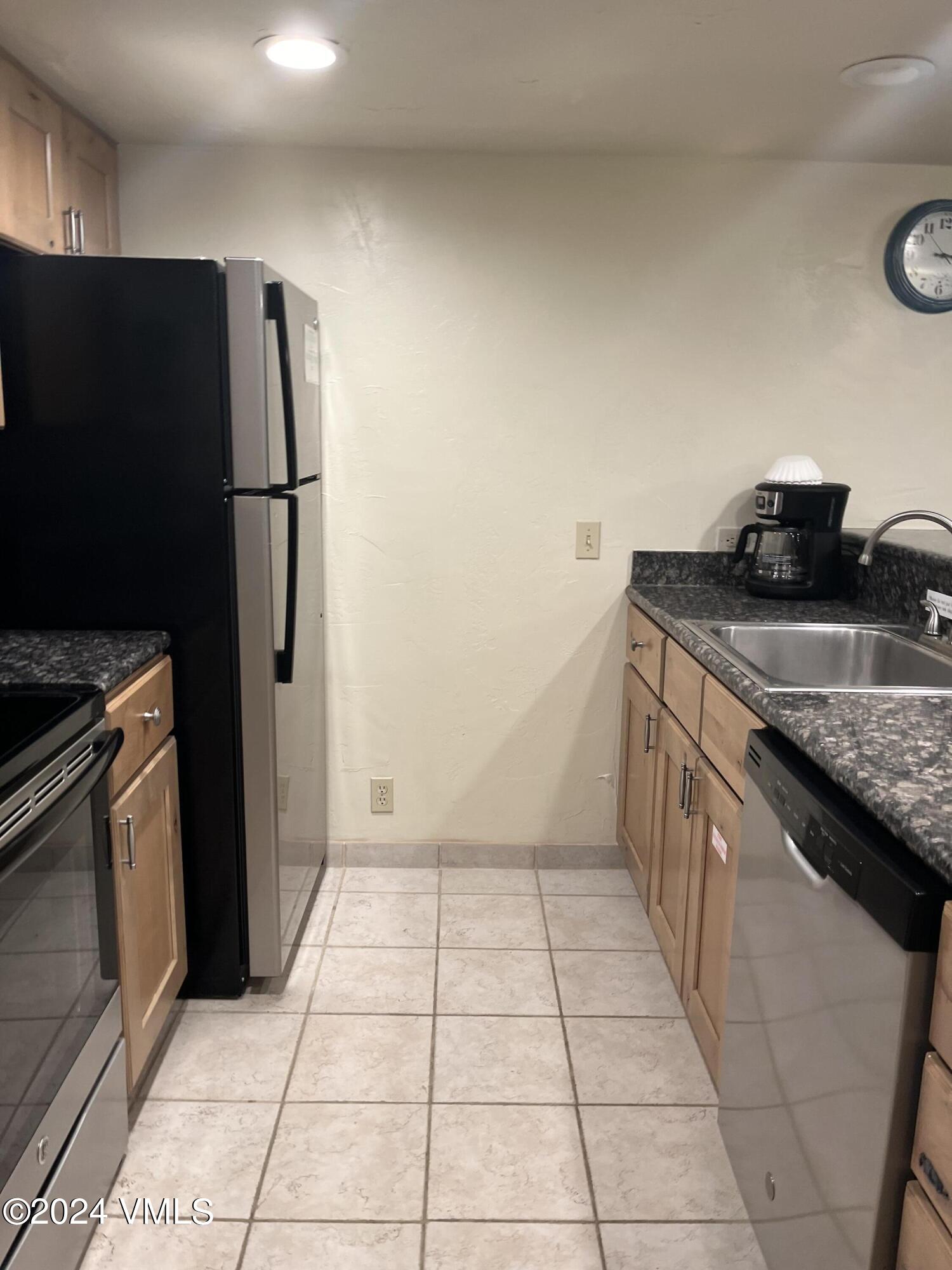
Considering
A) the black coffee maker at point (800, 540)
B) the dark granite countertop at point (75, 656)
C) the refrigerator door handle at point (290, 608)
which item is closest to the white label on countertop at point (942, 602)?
the black coffee maker at point (800, 540)

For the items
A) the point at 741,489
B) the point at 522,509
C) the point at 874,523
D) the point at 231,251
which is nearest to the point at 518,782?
the point at 522,509

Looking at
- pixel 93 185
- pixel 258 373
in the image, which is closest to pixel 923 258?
pixel 258 373

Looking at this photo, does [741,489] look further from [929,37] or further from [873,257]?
[929,37]

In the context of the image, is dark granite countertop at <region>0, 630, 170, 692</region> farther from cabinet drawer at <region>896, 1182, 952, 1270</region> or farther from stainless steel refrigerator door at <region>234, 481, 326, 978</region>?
cabinet drawer at <region>896, 1182, 952, 1270</region>

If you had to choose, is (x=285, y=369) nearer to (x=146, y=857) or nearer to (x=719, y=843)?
(x=146, y=857)

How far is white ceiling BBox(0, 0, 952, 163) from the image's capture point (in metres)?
1.85

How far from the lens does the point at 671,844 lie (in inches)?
95.4

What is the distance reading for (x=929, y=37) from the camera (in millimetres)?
1917

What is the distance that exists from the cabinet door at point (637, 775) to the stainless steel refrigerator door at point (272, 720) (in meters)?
0.94

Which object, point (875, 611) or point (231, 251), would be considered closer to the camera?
point (875, 611)

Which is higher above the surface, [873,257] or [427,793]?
[873,257]

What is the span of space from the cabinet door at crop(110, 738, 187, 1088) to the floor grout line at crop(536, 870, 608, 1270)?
2.91ft

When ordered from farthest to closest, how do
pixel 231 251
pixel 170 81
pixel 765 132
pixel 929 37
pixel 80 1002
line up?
pixel 231 251 → pixel 765 132 → pixel 170 81 → pixel 929 37 → pixel 80 1002

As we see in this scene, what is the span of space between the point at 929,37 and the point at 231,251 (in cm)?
183
